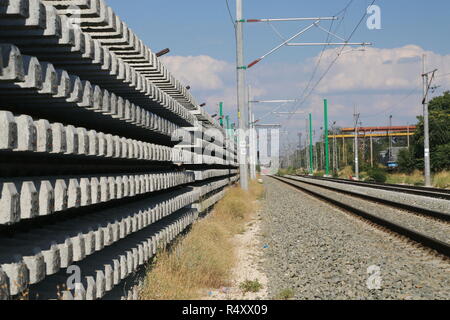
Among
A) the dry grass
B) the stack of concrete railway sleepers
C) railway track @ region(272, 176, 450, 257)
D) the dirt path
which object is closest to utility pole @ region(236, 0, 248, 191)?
railway track @ region(272, 176, 450, 257)

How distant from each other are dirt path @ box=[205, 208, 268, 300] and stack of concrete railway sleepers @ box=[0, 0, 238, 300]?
113 cm

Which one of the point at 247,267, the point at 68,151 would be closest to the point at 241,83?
the point at 247,267

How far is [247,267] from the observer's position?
354 inches

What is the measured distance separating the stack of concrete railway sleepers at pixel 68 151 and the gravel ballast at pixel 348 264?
2165mm

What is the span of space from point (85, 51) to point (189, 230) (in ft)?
24.4

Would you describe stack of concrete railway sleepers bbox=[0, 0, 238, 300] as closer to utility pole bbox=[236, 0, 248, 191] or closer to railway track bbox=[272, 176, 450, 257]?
railway track bbox=[272, 176, 450, 257]

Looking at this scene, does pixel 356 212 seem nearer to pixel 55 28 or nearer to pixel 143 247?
pixel 143 247

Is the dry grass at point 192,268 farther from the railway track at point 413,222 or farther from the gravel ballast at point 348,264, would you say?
the railway track at point 413,222

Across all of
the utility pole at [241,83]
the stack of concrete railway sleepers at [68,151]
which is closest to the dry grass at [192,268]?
the stack of concrete railway sleepers at [68,151]

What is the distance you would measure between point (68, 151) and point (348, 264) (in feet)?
18.8

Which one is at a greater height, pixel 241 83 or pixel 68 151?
pixel 241 83

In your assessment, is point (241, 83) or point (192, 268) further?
point (241, 83)

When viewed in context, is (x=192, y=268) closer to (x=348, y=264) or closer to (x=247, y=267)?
(x=247, y=267)

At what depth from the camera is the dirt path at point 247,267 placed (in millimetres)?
6875
